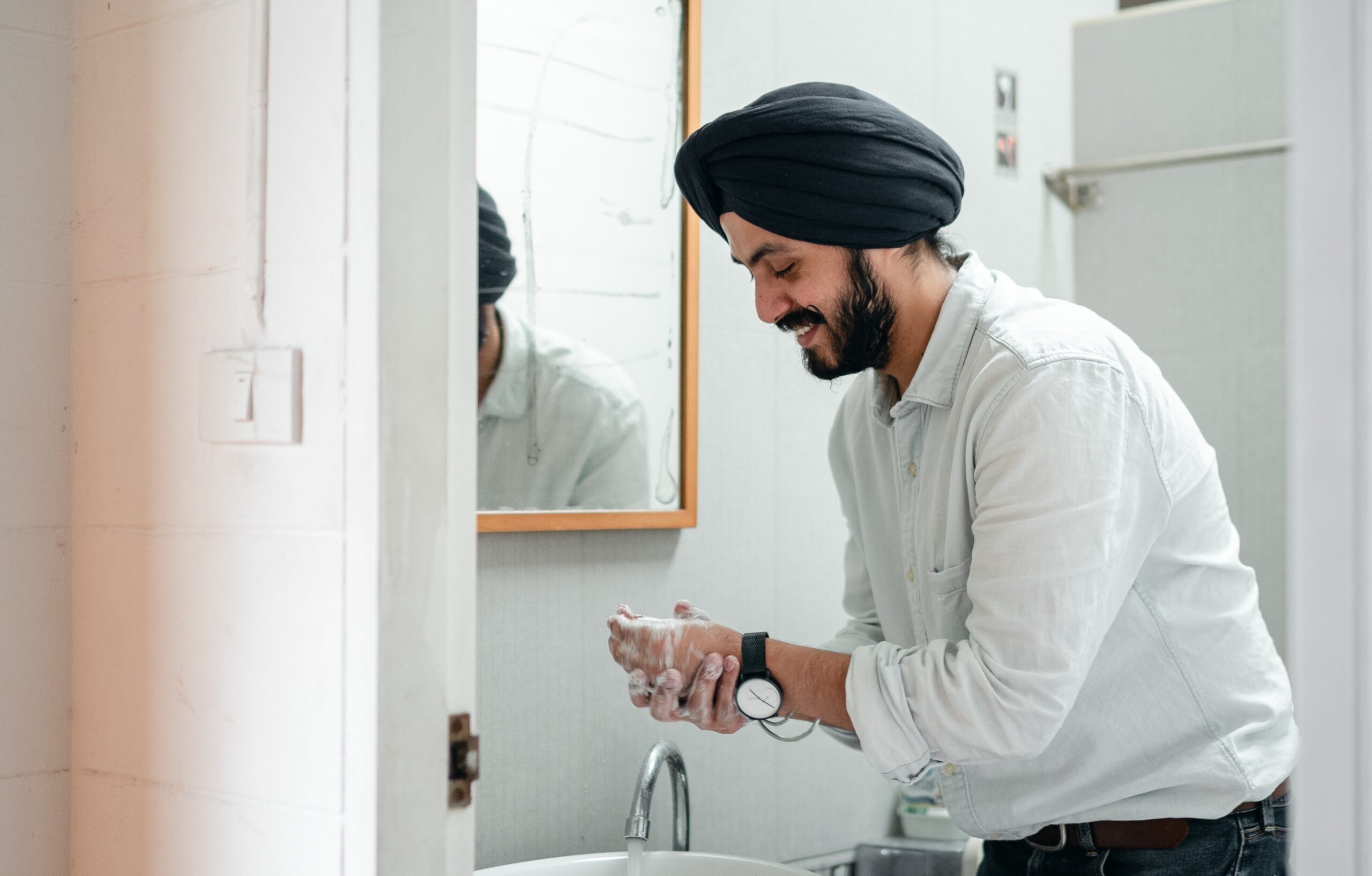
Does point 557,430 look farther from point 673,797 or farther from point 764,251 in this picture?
→ point 673,797

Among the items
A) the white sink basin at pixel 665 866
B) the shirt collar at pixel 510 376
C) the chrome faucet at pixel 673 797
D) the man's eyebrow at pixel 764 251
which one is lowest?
the white sink basin at pixel 665 866

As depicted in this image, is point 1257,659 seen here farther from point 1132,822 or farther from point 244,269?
point 244,269

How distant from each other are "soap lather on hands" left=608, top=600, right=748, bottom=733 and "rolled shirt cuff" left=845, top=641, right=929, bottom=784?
146 millimetres

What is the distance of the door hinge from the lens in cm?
85

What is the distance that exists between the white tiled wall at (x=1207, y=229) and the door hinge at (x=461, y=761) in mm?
1872

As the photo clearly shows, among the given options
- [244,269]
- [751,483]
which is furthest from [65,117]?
[751,483]

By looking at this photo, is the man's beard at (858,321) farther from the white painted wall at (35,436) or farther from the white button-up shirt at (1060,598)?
the white painted wall at (35,436)

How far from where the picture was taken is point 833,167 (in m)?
1.18

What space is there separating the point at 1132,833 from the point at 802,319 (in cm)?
60

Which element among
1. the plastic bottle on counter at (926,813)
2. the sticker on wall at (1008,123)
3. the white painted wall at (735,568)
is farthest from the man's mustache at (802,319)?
the sticker on wall at (1008,123)

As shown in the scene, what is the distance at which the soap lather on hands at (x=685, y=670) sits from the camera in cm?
119

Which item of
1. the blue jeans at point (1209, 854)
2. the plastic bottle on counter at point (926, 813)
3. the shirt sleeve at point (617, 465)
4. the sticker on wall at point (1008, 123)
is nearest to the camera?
the blue jeans at point (1209, 854)

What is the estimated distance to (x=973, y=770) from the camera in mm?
1196

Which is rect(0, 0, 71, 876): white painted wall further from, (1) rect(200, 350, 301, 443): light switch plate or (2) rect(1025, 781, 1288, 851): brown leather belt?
(2) rect(1025, 781, 1288, 851): brown leather belt
